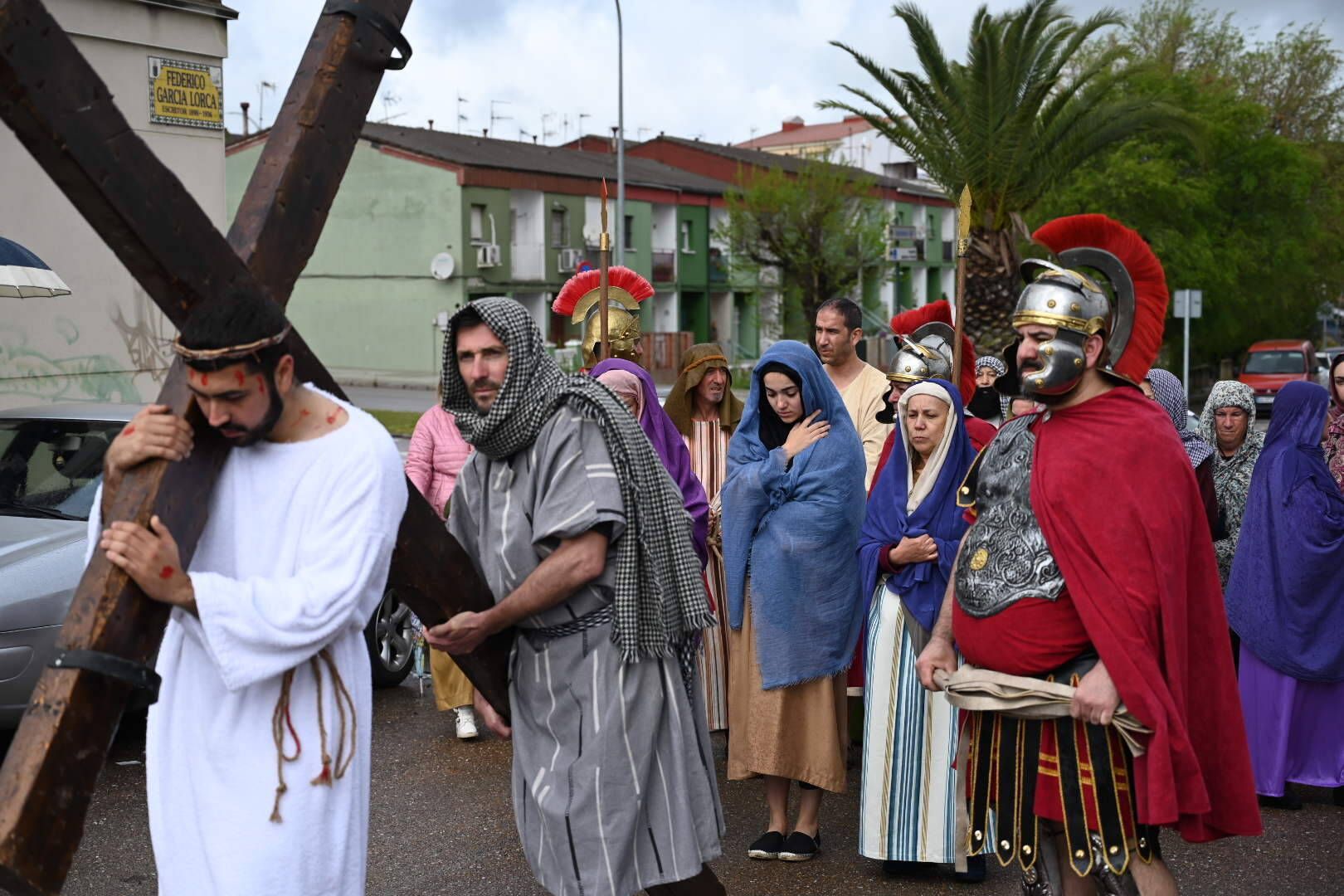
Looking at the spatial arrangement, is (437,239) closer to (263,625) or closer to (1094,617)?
(1094,617)

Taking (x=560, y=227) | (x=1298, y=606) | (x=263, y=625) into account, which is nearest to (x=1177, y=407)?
(x=1298, y=606)

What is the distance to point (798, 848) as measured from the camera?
17.9ft

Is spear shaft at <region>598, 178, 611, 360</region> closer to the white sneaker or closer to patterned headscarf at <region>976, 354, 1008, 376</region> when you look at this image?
the white sneaker

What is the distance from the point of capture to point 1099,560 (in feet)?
11.9

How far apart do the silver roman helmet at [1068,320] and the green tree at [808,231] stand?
40.3 m

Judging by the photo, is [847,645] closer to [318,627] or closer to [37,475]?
[318,627]

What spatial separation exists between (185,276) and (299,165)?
1.50ft

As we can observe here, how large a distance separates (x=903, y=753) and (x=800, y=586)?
727 millimetres

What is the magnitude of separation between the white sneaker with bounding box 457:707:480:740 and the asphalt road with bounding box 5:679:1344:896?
0.33 meters

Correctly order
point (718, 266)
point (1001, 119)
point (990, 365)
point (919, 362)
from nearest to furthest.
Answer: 1. point (919, 362)
2. point (990, 365)
3. point (1001, 119)
4. point (718, 266)

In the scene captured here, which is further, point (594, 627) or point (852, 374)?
point (852, 374)

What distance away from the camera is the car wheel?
8023 mm

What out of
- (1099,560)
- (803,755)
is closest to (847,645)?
(803,755)

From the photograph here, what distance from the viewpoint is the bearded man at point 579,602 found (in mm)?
3621
